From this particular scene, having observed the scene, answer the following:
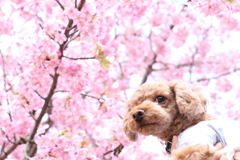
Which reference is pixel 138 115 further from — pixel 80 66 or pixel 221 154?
pixel 80 66

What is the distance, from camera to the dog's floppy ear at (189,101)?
6.88 feet

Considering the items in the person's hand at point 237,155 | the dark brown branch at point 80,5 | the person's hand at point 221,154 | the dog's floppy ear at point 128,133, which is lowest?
the person's hand at point 237,155

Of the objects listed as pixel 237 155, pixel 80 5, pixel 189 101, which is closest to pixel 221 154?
pixel 237 155

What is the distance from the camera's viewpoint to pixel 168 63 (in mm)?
7227

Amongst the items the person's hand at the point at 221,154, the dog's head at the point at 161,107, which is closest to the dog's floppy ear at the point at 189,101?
the dog's head at the point at 161,107

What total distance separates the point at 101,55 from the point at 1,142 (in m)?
2.19

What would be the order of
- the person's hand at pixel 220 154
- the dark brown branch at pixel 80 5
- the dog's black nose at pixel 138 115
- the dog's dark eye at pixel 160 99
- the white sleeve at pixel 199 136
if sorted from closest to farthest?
the person's hand at pixel 220 154
the white sleeve at pixel 199 136
the dog's black nose at pixel 138 115
the dog's dark eye at pixel 160 99
the dark brown branch at pixel 80 5

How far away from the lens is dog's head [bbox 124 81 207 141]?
6.86 ft

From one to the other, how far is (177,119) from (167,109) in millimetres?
119

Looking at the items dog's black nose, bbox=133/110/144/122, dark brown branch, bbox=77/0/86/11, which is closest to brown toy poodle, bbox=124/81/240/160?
dog's black nose, bbox=133/110/144/122

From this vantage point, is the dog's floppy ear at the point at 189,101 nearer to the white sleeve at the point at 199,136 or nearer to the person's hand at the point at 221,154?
the white sleeve at the point at 199,136

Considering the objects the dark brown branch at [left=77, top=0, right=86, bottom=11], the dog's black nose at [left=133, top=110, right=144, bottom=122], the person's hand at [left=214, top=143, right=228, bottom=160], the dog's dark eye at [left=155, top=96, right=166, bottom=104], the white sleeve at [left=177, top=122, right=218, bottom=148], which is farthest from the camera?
the dark brown branch at [left=77, top=0, right=86, bottom=11]

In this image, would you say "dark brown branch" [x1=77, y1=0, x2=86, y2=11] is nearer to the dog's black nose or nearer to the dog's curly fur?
the dog's curly fur

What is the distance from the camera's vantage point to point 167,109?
2180mm
